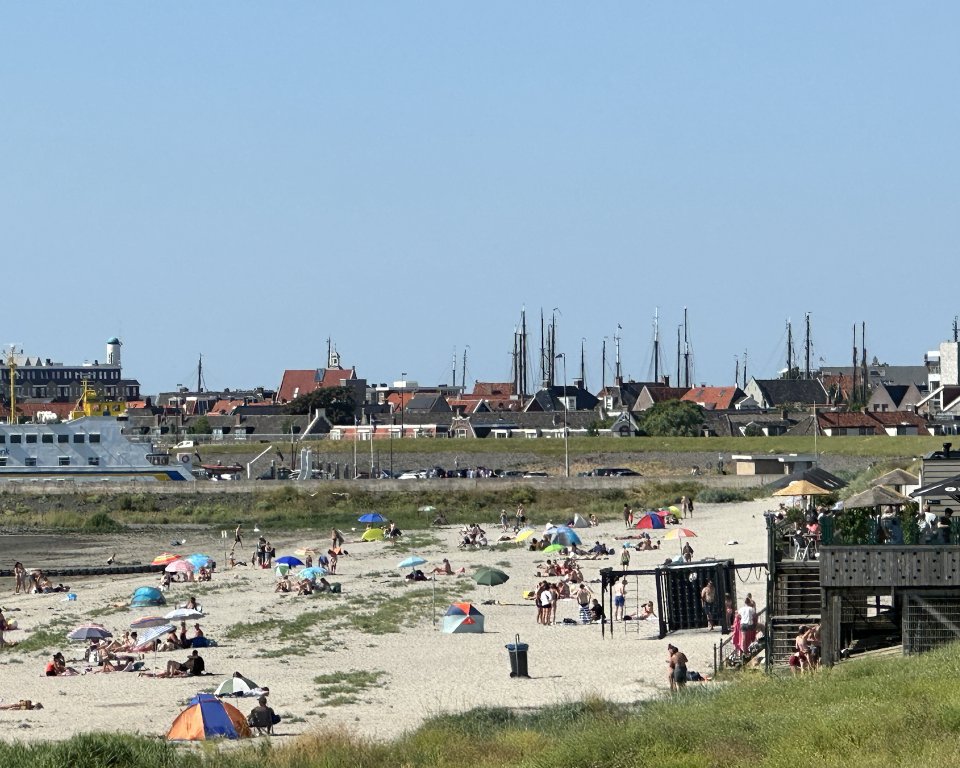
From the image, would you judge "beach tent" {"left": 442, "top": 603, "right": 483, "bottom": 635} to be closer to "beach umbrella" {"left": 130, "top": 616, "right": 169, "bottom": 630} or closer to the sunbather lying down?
"beach umbrella" {"left": 130, "top": 616, "right": 169, "bottom": 630}

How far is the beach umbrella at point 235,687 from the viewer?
24609mm

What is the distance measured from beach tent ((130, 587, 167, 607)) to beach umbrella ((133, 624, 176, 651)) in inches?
242

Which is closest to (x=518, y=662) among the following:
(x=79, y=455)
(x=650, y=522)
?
(x=650, y=522)

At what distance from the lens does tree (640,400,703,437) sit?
364 ft

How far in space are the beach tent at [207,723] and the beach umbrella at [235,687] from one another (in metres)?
2.71

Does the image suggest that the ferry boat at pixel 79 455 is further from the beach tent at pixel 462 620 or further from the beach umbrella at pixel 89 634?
the beach umbrella at pixel 89 634

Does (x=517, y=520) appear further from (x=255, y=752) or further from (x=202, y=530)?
(x=255, y=752)

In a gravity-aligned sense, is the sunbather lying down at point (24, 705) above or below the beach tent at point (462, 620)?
below

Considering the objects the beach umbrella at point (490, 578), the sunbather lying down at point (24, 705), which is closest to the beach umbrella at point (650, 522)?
the beach umbrella at point (490, 578)

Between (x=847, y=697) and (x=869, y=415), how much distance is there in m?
89.1

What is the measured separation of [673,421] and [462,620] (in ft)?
266

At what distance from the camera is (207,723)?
70.3ft

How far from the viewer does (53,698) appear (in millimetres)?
25500

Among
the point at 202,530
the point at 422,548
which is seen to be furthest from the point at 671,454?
the point at 422,548
